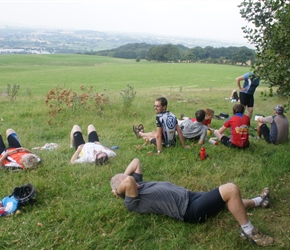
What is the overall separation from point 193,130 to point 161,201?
3554 mm

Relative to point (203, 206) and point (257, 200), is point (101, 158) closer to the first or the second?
point (203, 206)

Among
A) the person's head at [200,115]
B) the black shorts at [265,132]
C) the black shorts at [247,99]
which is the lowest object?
the black shorts at [265,132]

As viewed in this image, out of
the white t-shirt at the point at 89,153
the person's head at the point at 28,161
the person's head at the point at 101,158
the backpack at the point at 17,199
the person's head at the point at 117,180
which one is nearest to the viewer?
the backpack at the point at 17,199

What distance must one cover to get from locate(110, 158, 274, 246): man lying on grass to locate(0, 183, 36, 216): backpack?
1.31 meters

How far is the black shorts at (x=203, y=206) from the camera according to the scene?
384 cm

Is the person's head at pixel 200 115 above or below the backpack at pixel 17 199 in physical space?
above

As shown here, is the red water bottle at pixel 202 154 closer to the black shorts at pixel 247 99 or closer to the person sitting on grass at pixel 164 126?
the person sitting on grass at pixel 164 126

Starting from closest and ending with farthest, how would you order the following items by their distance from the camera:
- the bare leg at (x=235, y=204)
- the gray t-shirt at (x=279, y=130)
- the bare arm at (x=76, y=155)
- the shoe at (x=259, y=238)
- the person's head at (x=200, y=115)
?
the shoe at (x=259, y=238) < the bare leg at (x=235, y=204) < the bare arm at (x=76, y=155) < the gray t-shirt at (x=279, y=130) < the person's head at (x=200, y=115)

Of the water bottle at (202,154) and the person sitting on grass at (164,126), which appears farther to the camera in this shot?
the person sitting on grass at (164,126)

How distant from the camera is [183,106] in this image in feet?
42.7

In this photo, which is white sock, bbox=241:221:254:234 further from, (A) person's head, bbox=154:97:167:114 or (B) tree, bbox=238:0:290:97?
(A) person's head, bbox=154:97:167:114

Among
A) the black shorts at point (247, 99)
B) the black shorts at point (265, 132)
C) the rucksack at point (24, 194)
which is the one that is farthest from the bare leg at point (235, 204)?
the black shorts at point (247, 99)

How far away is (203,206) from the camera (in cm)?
390

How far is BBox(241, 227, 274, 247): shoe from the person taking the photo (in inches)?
142
